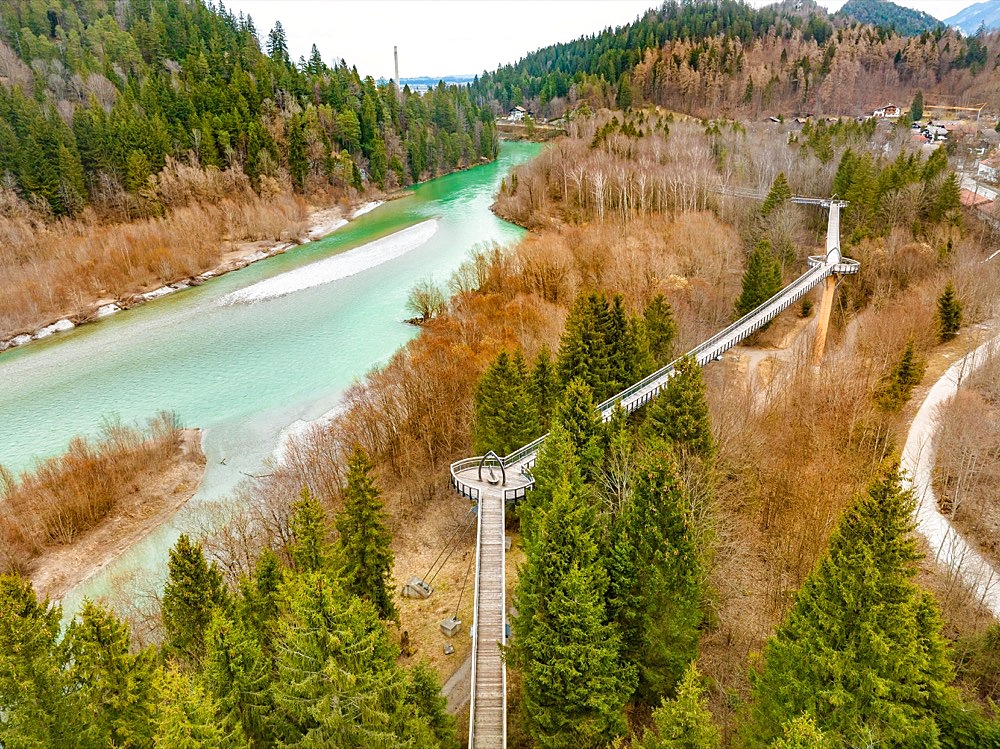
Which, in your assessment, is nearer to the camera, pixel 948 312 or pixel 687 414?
pixel 687 414

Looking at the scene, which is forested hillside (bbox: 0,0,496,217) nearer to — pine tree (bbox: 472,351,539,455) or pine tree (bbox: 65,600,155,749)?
pine tree (bbox: 472,351,539,455)

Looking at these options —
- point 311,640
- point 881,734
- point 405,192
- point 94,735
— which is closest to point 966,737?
point 881,734

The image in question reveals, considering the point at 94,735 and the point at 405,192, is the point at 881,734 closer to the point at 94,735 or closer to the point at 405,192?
the point at 94,735

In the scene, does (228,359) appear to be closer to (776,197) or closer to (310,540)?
(310,540)

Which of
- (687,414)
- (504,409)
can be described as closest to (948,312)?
(687,414)

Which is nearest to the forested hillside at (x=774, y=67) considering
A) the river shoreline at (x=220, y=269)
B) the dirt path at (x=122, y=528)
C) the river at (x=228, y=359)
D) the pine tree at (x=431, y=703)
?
the river shoreline at (x=220, y=269)

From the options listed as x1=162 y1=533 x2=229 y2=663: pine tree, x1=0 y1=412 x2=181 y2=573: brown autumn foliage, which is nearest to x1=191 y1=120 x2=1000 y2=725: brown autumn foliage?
x1=162 y1=533 x2=229 y2=663: pine tree
